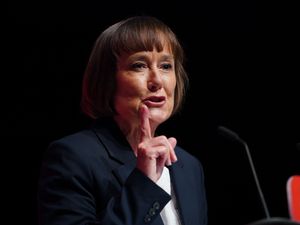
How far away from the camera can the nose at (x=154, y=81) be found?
5.85ft

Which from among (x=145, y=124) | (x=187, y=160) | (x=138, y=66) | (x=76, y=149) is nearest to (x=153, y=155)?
(x=145, y=124)

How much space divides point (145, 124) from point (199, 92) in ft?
4.89

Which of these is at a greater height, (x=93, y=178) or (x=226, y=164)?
(x=93, y=178)

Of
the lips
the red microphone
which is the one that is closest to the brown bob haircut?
the lips

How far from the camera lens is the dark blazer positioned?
152cm

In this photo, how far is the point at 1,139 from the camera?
2807 millimetres

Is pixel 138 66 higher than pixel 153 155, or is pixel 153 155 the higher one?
pixel 138 66

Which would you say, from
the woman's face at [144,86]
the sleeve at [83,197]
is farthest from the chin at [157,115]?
the sleeve at [83,197]

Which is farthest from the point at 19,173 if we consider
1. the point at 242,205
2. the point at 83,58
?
the point at 242,205

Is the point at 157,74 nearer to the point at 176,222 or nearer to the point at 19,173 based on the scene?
the point at 176,222

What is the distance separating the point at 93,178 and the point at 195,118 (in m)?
1.50

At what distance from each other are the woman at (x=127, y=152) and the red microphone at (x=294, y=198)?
320 millimetres

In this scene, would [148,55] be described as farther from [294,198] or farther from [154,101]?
[294,198]

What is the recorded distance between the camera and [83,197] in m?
1.58
